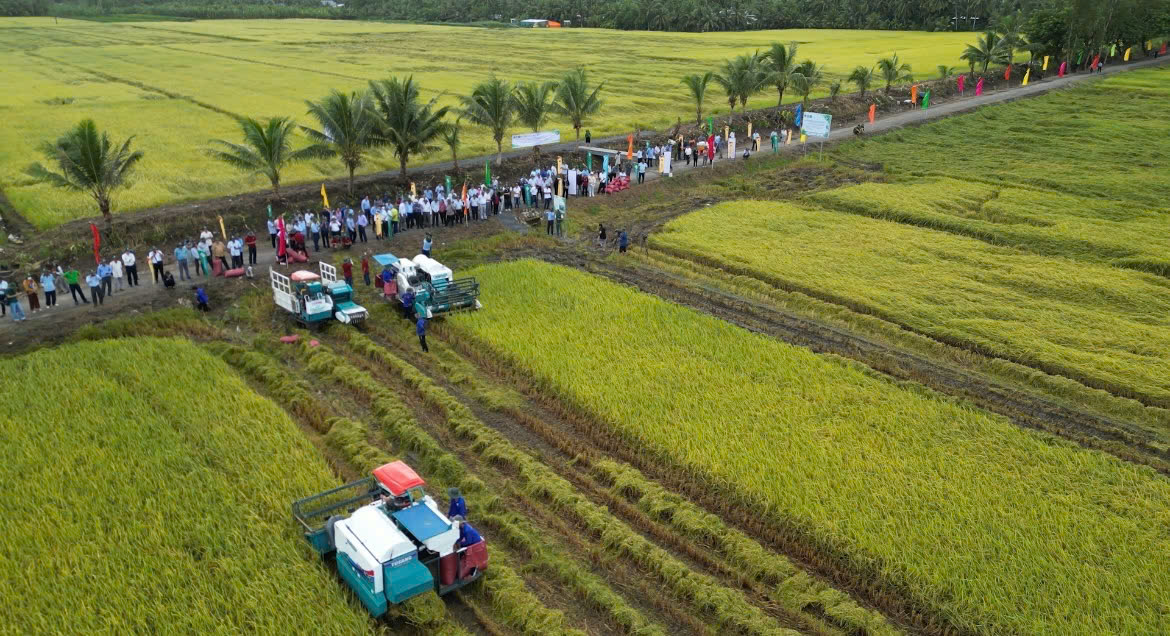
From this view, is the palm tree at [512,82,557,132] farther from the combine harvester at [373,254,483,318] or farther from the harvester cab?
the harvester cab

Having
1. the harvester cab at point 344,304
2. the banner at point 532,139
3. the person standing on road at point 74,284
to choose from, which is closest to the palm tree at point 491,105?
Result: the banner at point 532,139

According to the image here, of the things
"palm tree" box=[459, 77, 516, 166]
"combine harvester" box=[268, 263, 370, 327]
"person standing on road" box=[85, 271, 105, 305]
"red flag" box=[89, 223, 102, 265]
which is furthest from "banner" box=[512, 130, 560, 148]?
"person standing on road" box=[85, 271, 105, 305]

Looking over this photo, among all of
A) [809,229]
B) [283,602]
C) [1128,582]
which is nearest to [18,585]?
[283,602]

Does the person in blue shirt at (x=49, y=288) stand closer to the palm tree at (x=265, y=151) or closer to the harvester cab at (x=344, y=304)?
the palm tree at (x=265, y=151)

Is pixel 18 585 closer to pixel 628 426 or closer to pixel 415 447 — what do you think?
pixel 415 447

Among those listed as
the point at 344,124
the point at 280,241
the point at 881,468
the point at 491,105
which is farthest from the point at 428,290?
the point at 491,105

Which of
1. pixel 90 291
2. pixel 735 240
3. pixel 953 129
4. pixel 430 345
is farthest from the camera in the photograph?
pixel 953 129

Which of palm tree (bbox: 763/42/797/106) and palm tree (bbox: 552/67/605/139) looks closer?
palm tree (bbox: 552/67/605/139)
